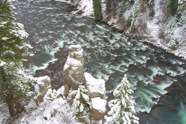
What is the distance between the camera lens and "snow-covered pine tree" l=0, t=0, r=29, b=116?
15531 millimetres

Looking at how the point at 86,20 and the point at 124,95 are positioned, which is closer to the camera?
the point at 124,95

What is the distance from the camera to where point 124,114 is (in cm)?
1423

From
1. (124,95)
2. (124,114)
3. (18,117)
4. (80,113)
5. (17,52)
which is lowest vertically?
(18,117)

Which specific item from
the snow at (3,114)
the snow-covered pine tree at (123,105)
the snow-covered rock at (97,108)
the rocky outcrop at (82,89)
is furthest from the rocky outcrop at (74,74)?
the snow at (3,114)

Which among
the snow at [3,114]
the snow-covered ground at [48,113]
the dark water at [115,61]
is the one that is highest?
the snow-covered ground at [48,113]

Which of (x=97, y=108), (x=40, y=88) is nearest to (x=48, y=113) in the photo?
(x=40, y=88)

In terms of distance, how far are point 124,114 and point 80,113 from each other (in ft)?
11.6

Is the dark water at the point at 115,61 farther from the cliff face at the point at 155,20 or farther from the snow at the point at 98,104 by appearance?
the snow at the point at 98,104

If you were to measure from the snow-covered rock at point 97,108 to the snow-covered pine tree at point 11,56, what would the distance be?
528cm

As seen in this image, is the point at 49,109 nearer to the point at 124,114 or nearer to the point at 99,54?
the point at 124,114

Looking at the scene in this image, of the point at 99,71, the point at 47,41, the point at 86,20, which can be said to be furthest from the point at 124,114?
the point at 86,20

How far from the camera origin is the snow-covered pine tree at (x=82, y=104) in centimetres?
1603

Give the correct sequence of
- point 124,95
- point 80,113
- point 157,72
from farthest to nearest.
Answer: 1. point 157,72
2. point 80,113
3. point 124,95

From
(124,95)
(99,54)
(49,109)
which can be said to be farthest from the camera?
(99,54)
